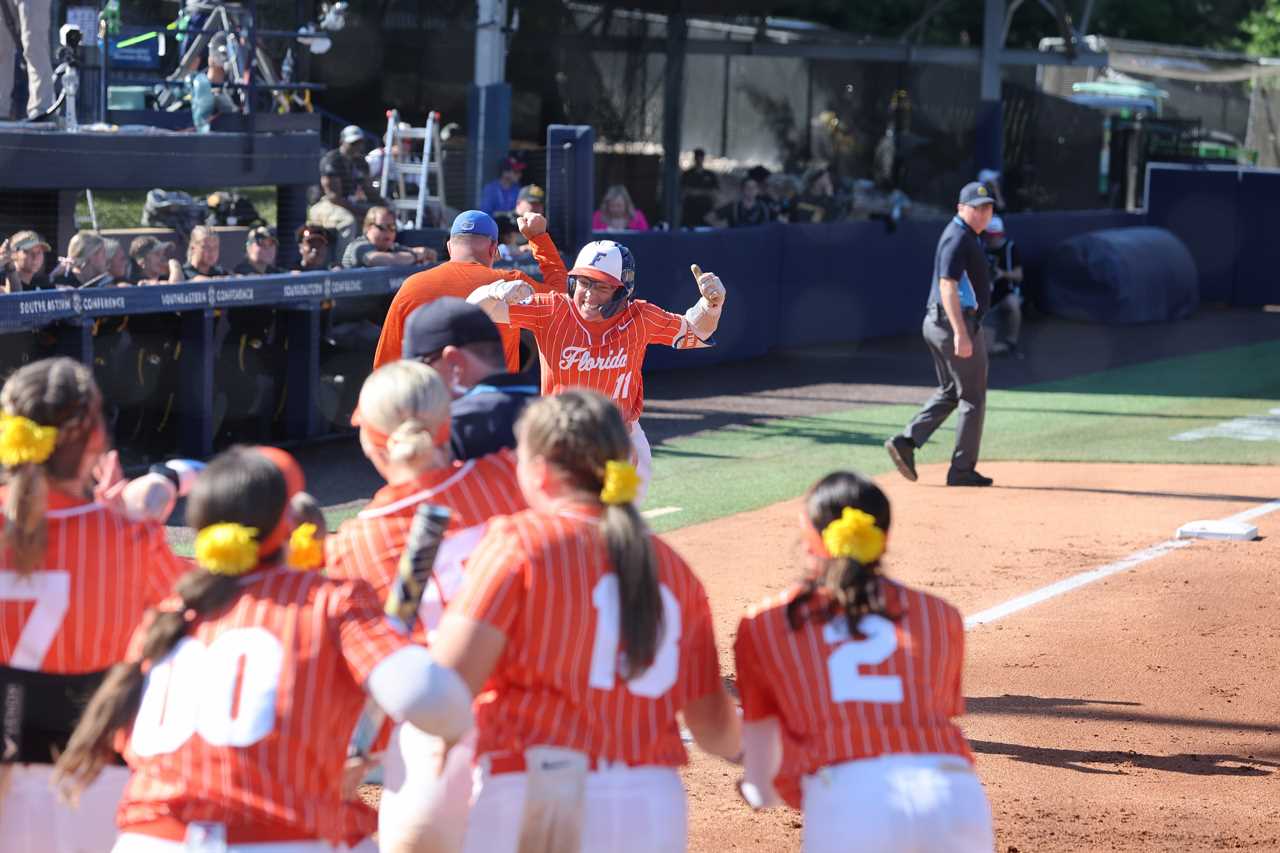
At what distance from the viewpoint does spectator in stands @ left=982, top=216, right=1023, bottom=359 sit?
65.9ft

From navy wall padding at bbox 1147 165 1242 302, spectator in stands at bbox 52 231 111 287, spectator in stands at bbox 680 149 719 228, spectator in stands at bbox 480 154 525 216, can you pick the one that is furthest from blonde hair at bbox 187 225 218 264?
navy wall padding at bbox 1147 165 1242 302

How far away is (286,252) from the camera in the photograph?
14.9 meters

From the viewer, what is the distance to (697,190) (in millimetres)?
25078

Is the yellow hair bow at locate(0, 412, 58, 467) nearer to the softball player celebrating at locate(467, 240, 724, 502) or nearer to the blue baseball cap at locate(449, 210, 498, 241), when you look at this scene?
the softball player celebrating at locate(467, 240, 724, 502)

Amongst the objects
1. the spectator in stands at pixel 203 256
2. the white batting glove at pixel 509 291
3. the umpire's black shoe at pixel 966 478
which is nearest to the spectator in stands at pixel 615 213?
the spectator in stands at pixel 203 256

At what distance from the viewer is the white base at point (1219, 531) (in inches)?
416

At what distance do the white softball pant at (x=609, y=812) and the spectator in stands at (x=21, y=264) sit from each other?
8502mm

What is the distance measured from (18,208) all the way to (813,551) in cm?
1234

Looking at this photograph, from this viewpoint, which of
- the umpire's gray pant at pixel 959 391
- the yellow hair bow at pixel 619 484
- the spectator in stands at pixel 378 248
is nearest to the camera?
the yellow hair bow at pixel 619 484

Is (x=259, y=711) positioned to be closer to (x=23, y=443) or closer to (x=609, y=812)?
(x=609, y=812)

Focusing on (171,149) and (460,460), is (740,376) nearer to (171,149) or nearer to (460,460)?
(171,149)

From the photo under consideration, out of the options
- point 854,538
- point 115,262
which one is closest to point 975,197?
point 115,262

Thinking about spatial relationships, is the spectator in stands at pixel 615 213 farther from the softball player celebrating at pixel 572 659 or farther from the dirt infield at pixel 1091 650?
the softball player celebrating at pixel 572 659

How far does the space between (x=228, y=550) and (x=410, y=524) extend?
703 millimetres
